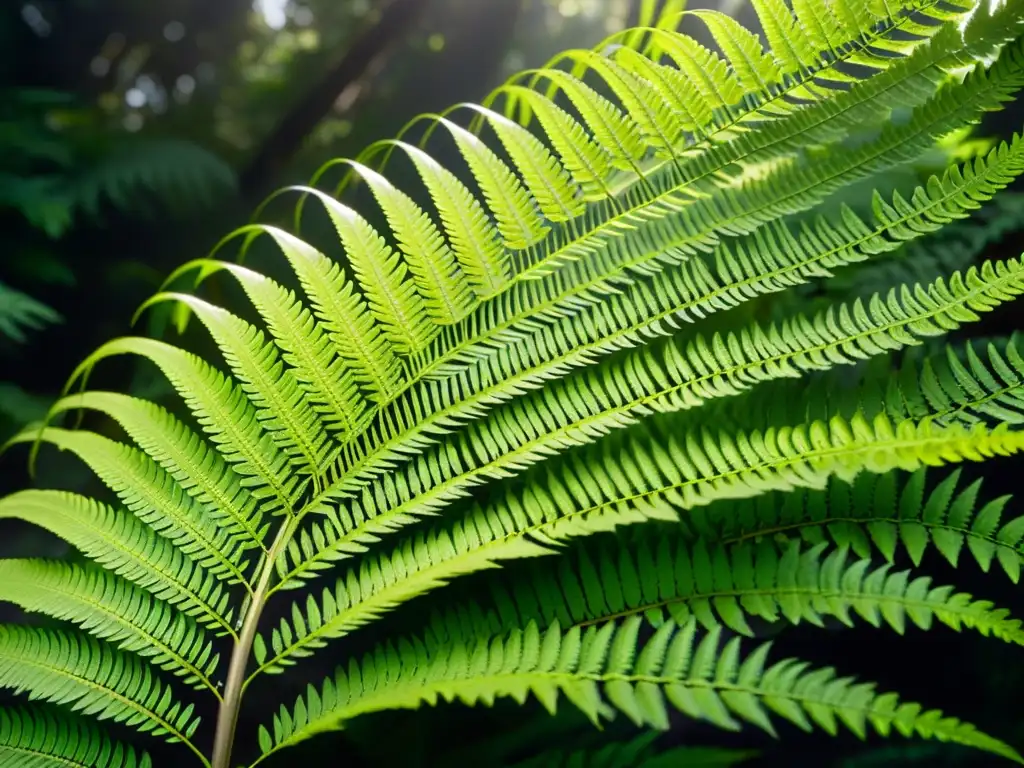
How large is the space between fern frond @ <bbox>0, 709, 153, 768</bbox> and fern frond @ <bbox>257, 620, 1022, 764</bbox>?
8.4 inches

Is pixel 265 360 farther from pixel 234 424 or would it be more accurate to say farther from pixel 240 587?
pixel 240 587

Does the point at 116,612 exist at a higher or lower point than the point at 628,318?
lower

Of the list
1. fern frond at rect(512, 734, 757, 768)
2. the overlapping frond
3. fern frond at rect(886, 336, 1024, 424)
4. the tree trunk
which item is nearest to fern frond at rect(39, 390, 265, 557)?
the overlapping frond

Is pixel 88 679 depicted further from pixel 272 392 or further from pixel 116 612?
pixel 272 392

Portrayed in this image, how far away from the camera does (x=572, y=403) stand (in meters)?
0.62

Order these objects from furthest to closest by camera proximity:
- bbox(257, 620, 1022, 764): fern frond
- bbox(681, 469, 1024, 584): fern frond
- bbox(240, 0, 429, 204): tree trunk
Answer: bbox(240, 0, 429, 204): tree trunk < bbox(681, 469, 1024, 584): fern frond < bbox(257, 620, 1022, 764): fern frond

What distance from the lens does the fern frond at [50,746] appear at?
2.03 feet

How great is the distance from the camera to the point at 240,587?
0.99m

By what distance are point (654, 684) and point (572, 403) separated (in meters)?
0.25

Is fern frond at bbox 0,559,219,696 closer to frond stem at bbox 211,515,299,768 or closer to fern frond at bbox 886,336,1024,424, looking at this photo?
frond stem at bbox 211,515,299,768

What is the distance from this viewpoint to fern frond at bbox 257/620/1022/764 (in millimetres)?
408

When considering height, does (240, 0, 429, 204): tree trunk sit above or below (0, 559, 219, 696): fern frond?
above

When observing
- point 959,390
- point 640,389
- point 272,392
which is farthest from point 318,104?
point 959,390

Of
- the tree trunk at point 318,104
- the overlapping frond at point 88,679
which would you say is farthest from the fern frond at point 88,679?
the tree trunk at point 318,104
